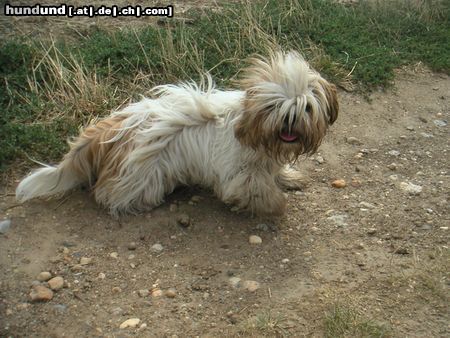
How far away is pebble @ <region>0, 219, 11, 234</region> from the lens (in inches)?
178

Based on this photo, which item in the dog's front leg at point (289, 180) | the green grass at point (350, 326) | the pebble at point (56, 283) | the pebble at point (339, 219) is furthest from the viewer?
the dog's front leg at point (289, 180)

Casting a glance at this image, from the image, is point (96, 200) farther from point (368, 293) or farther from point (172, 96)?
point (368, 293)

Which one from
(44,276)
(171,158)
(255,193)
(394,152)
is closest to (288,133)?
(255,193)

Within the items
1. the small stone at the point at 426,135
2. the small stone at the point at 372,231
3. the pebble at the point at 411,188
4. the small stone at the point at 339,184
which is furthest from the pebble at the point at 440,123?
the small stone at the point at 372,231

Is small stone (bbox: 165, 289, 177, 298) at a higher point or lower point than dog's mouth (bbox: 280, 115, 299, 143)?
lower

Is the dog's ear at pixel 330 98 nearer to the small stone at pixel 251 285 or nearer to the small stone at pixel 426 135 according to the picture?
the small stone at pixel 251 285

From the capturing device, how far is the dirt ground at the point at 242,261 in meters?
3.81

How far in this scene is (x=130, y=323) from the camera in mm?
3768

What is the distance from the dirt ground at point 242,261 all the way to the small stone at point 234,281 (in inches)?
0.5

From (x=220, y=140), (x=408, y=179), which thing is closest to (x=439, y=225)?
(x=408, y=179)

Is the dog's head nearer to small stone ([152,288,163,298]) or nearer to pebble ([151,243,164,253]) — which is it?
pebble ([151,243,164,253])

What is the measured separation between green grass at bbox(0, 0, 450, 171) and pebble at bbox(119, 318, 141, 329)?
207 centimetres

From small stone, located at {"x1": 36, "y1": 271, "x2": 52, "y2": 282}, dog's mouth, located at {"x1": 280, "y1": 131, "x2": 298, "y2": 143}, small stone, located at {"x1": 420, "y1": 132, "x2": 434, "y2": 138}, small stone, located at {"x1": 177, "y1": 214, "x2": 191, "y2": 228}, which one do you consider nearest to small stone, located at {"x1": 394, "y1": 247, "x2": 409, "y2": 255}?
dog's mouth, located at {"x1": 280, "y1": 131, "x2": 298, "y2": 143}

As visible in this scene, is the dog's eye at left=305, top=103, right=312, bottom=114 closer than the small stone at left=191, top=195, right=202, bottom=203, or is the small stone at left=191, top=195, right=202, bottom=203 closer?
the dog's eye at left=305, top=103, right=312, bottom=114
